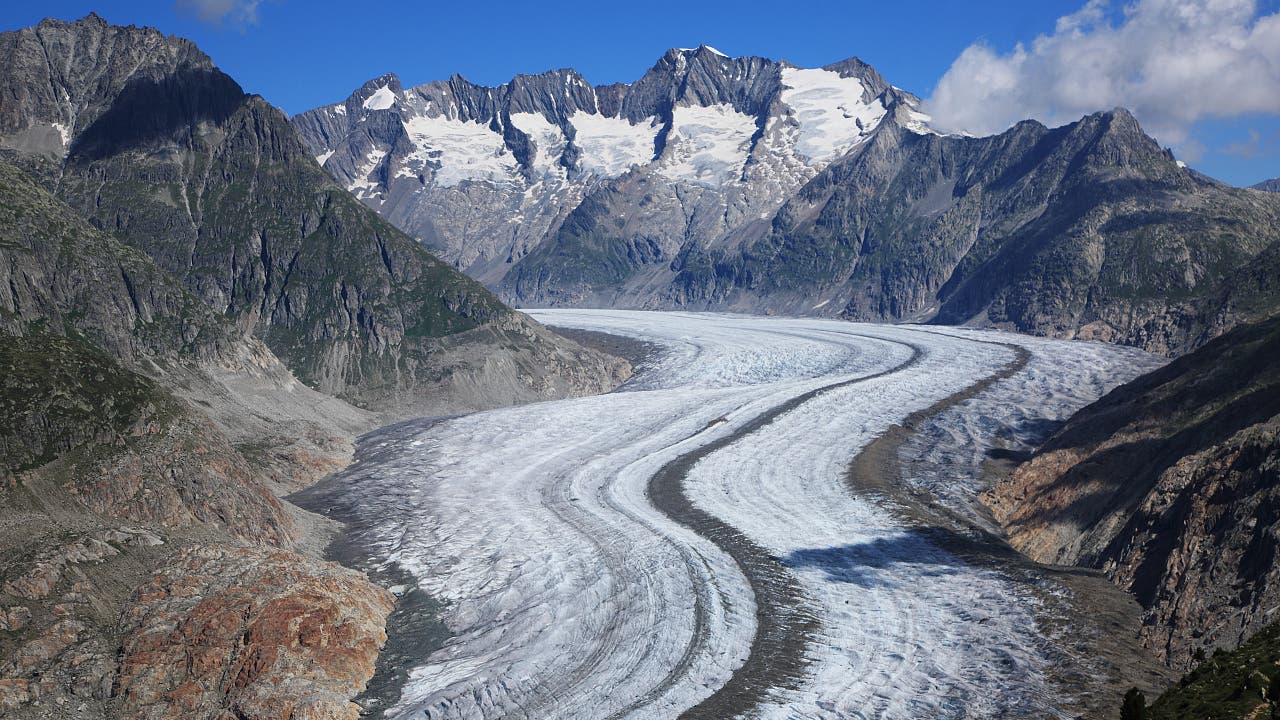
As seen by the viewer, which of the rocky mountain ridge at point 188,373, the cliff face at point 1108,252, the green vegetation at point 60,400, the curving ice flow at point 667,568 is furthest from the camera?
the cliff face at point 1108,252

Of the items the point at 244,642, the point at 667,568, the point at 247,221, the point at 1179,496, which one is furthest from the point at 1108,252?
the point at 244,642

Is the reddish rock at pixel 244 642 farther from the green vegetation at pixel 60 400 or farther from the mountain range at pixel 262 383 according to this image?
the green vegetation at pixel 60 400

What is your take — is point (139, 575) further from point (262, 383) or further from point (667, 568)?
point (262, 383)

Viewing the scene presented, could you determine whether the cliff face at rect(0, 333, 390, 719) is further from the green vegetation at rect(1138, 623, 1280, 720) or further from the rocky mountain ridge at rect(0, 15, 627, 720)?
the green vegetation at rect(1138, 623, 1280, 720)

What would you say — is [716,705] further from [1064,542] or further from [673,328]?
[673,328]

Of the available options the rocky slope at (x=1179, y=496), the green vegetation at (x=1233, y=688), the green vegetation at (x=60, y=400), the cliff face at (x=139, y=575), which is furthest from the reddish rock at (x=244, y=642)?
the rocky slope at (x=1179, y=496)
